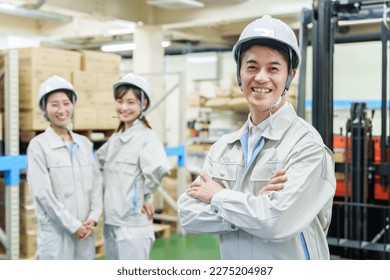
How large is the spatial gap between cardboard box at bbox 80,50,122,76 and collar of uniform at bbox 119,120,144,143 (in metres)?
2.10

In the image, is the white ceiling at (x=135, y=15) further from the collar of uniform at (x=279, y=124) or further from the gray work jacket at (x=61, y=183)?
the collar of uniform at (x=279, y=124)

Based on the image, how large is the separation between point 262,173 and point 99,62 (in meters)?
4.03

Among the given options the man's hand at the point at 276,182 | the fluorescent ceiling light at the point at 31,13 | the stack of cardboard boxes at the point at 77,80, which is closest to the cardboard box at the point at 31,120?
the stack of cardboard boxes at the point at 77,80

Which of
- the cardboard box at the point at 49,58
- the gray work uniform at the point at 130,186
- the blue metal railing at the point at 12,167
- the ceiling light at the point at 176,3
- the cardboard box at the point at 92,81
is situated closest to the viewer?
the gray work uniform at the point at 130,186

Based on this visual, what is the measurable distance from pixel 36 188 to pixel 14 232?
1826 mm

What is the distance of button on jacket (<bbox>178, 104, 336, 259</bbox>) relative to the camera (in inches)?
70.9

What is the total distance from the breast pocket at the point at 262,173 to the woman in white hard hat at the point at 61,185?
1.68 meters

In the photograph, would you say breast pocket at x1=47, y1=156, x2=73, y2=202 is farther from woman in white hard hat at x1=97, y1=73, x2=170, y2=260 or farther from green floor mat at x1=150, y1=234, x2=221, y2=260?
green floor mat at x1=150, y1=234, x2=221, y2=260

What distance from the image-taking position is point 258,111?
199 centimetres

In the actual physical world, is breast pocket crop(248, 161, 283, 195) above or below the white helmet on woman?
below

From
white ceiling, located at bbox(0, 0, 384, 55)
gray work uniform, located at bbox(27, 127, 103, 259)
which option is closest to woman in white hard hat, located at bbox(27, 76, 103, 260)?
gray work uniform, located at bbox(27, 127, 103, 259)

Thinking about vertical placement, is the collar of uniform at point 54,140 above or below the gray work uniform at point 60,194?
above

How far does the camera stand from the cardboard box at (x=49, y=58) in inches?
195
